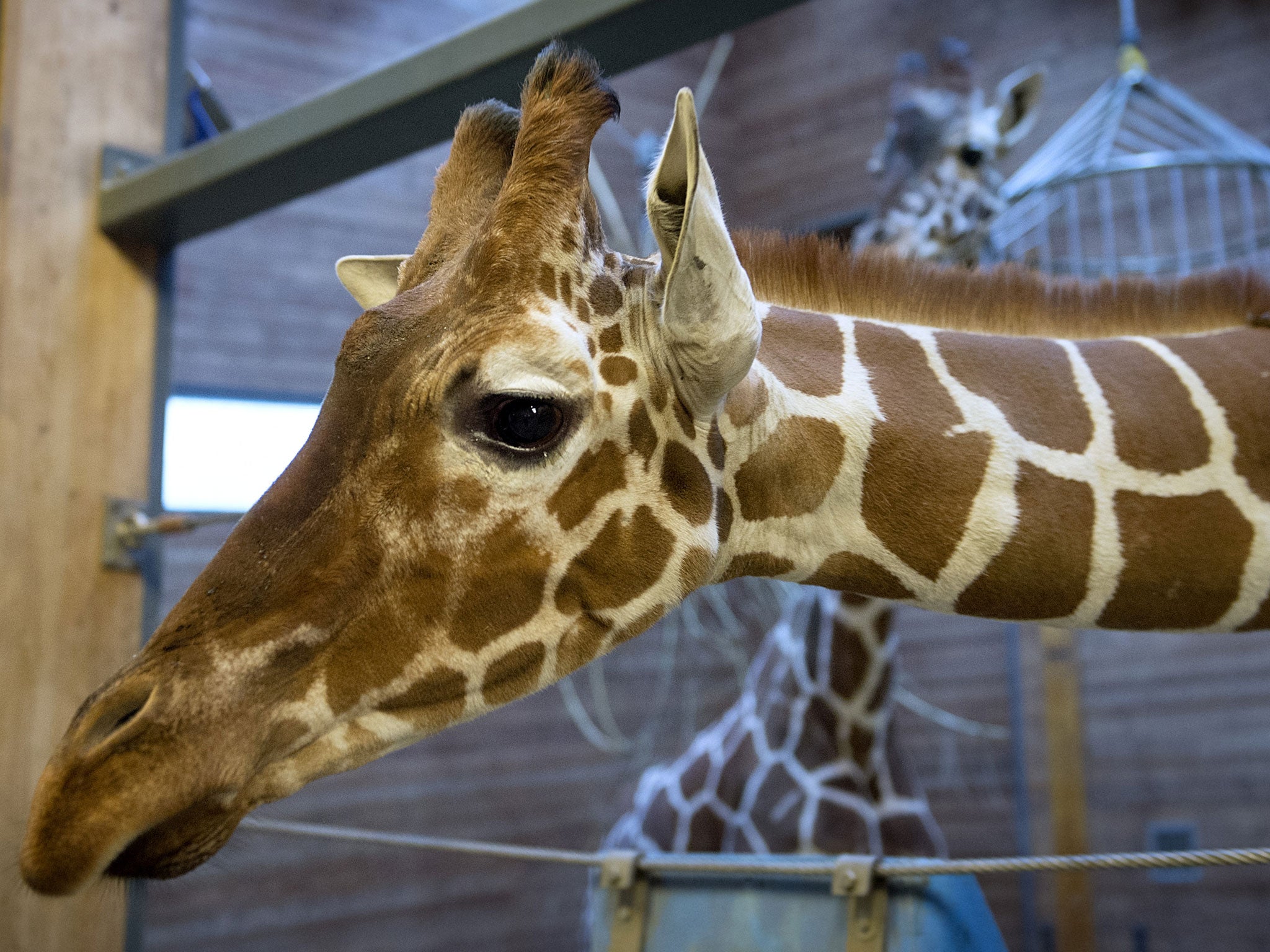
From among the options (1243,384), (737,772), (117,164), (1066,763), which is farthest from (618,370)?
(1066,763)

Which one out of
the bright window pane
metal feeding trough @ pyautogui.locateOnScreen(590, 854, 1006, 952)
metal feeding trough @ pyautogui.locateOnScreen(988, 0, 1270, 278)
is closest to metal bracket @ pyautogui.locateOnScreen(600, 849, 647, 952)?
metal feeding trough @ pyautogui.locateOnScreen(590, 854, 1006, 952)

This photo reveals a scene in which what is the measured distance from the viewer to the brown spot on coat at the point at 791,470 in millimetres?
970

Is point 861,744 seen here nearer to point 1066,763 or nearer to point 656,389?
point 1066,763

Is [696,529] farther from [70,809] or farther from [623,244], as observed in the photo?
[623,244]

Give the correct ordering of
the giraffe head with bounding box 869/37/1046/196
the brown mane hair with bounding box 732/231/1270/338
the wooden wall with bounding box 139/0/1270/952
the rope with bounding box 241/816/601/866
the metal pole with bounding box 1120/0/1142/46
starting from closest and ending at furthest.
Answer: the brown mane hair with bounding box 732/231/1270/338 → the rope with bounding box 241/816/601/866 → the metal pole with bounding box 1120/0/1142/46 → the giraffe head with bounding box 869/37/1046/196 → the wooden wall with bounding box 139/0/1270/952

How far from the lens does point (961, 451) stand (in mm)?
995

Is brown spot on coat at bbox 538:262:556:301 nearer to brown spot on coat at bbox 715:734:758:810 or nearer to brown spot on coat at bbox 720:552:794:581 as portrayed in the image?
brown spot on coat at bbox 720:552:794:581

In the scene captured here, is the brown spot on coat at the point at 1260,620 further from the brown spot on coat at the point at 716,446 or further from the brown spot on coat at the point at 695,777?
the brown spot on coat at the point at 695,777

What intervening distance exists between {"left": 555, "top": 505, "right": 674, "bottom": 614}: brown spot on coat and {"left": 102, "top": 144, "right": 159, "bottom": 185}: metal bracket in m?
1.35

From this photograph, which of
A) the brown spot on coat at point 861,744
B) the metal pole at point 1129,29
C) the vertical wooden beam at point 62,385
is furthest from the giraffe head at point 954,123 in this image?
the vertical wooden beam at point 62,385

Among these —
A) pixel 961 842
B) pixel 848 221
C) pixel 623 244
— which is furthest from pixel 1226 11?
pixel 961 842

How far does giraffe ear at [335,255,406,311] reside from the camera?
4.04 feet

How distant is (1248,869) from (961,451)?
2.88 meters

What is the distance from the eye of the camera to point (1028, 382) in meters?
1.05
